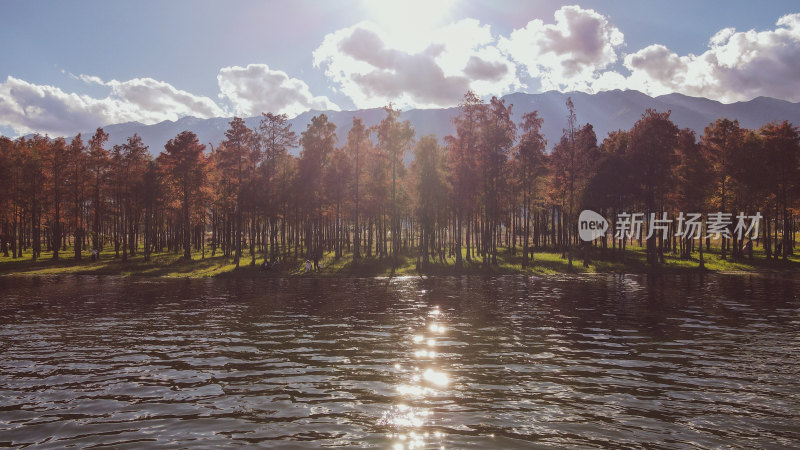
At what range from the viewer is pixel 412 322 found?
23312 millimetres

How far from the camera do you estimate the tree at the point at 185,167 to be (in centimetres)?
6262

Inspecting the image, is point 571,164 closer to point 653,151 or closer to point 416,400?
point 653,151

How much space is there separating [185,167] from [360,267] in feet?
91.6

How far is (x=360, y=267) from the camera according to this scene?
59.3 meters

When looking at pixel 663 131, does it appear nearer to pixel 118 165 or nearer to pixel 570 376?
pixel 570 376

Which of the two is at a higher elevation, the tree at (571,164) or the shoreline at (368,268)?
the tree at (571,164)

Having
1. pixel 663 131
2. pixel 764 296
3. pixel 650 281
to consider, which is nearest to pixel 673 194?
pixel 663 131

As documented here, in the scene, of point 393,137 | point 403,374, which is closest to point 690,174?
point 393,137

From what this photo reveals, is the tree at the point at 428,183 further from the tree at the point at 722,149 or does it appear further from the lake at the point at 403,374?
the tree at the point at 722,149

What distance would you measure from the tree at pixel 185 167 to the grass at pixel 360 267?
8.02 metres

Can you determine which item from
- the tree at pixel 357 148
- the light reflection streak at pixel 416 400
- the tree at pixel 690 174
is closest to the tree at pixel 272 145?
the tree at pixel 357 148

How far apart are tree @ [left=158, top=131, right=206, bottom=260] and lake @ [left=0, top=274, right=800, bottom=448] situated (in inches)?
1363

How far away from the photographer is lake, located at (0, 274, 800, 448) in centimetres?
946

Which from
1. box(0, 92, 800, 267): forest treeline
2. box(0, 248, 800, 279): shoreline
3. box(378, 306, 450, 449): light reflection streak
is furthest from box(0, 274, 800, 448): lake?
box(0, 92, 800, 267): forest treeline
